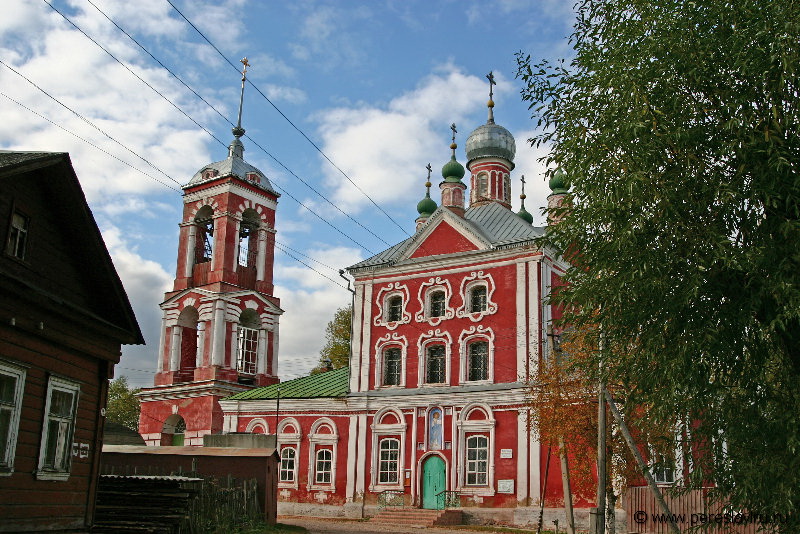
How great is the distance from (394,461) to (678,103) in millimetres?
20840

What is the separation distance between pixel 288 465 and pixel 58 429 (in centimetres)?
1972

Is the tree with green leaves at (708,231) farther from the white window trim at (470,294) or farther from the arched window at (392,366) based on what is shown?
the arched window at (392,366)

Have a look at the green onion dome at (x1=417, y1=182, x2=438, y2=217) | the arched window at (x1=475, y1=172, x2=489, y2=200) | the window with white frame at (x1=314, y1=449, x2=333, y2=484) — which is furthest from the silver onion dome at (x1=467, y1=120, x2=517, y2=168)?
the window with white frame at (x1=314, y1=449, x2=333, y2=484)

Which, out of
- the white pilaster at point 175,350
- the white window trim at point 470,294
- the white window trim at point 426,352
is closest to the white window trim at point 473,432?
the white window trim at point 426,352

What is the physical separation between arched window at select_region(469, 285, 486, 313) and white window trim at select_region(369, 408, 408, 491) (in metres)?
4.60

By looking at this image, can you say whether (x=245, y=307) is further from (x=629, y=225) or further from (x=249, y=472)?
(x=629, y=225)

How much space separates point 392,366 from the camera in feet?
101

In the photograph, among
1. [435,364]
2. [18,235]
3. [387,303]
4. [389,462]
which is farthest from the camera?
[387,303]

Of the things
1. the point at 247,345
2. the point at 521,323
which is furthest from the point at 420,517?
the point at 247,345

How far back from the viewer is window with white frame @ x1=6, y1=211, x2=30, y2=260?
11.1m

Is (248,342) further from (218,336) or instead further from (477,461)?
(477,461)

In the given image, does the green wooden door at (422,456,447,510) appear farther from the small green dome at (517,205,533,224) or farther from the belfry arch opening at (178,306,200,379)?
the small green dome at (517,205,533,224)

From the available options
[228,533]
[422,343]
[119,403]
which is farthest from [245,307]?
[119,403]

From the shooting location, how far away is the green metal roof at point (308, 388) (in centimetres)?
3150
